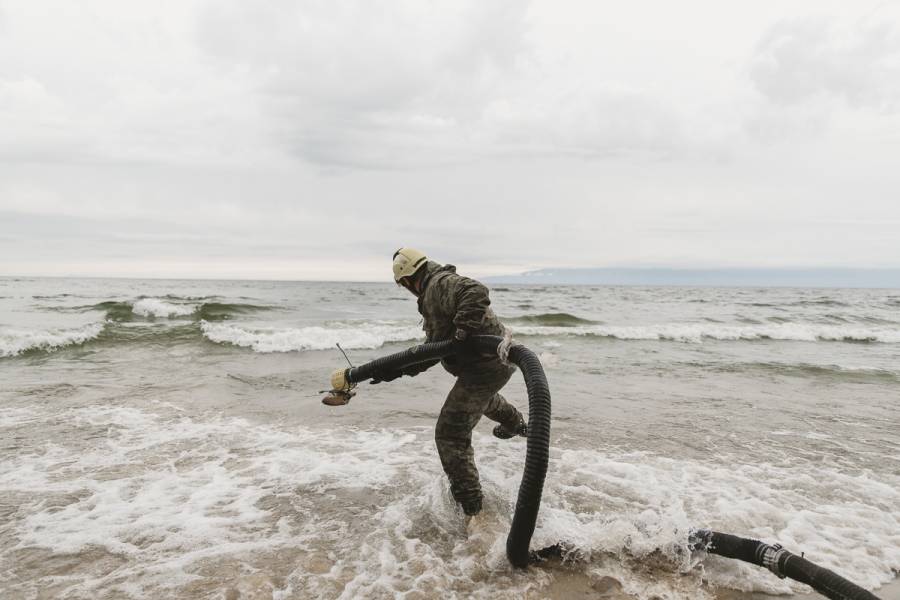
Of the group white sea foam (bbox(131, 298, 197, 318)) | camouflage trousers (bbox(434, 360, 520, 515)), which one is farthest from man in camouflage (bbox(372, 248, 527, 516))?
white sea foam (bbox(131, 298, 197, 318))

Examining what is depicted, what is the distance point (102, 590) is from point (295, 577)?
4.02ft

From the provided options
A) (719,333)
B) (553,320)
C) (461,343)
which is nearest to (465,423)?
(461,343)

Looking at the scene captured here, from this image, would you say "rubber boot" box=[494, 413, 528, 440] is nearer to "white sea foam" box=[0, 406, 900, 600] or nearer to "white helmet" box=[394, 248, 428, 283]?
"white sea foam" box=[0, 406, 900, 600]

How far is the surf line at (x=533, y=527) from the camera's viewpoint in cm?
302

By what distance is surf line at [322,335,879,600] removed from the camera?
302cm

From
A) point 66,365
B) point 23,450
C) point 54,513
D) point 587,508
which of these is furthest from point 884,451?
point 66,365

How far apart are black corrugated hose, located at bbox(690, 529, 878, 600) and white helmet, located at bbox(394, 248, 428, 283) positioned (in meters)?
2.90

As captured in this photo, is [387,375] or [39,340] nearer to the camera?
[387,375]

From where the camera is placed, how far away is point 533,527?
11.6ft

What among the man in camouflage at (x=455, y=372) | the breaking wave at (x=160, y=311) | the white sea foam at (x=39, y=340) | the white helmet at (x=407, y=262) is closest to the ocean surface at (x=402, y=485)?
the man in camouflage at (x=455, y=372)

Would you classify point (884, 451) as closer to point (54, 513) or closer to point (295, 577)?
point (295, 577)

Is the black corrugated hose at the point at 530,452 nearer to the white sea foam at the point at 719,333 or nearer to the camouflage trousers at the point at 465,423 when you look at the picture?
the camouflage trousers at the point at 465,423

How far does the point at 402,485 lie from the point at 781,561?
331cm

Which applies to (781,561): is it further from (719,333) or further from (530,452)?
(719,333)
